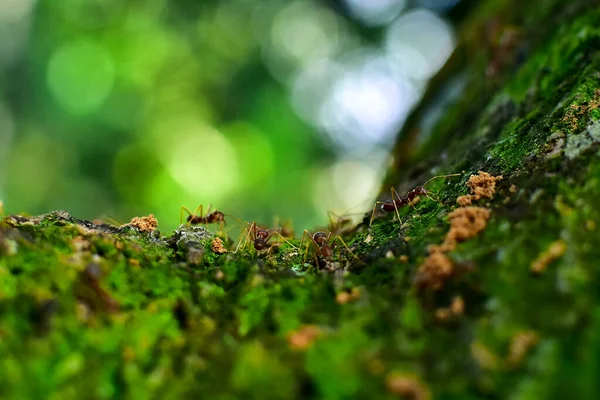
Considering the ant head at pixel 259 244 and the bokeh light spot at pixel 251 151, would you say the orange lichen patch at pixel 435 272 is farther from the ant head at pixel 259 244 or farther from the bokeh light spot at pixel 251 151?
the bokeh light spot at pixel 251 151

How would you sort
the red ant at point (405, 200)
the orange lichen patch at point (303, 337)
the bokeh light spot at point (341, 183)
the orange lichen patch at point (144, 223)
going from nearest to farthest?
1. the orange lichen patch at point (303, 337)
2. the orange lichen patch at point (144, 223)
3. the red ant at point (405, 200)
4. the bokeh light spot at point (341, 183)

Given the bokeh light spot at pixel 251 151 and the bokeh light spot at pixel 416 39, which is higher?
the bokeh light spot at pixel 416 39

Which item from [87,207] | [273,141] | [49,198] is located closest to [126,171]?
[87,207]

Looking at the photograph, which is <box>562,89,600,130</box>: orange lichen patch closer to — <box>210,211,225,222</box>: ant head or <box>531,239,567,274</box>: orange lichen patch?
<box>531,239,567,274</box>: orange lichen patch

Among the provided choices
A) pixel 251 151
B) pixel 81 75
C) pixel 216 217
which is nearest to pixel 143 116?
pixel 81 75

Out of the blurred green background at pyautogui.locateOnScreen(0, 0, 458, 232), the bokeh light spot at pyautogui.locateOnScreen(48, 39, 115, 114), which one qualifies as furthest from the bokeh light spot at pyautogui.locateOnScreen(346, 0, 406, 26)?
the bokeh light spot at pyautogui.locateOnScreen(48, 39, 115, 114)

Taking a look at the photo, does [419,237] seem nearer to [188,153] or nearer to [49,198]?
[188,153]

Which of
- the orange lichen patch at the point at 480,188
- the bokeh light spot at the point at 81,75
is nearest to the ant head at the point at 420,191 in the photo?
the orange lichen patch at the point at 480,188

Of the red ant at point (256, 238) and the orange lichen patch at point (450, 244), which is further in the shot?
the red ant at point (256, 238)
